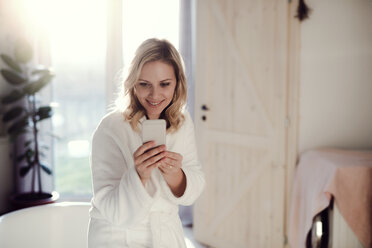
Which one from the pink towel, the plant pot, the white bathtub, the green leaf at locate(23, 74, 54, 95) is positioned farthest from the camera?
the green leaf at locate(23, 74, 54, 95)

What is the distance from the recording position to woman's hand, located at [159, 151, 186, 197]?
3.83 ft

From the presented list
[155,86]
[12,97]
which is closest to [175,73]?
[155,86]

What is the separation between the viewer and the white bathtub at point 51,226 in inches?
68.2

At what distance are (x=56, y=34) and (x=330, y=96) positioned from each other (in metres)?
2.76

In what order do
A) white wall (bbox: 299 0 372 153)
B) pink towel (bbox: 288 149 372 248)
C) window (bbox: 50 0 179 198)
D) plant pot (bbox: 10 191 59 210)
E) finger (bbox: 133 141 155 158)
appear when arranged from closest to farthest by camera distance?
finger (bbox: 133 141 155 158), pink towel (bbox: 288 149 372 248), white wall (bbox: 299 0 372 153), plant pot (bbox: 10 191 59 210), window (bbox: 50 0 179 198)

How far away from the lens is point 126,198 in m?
1.16

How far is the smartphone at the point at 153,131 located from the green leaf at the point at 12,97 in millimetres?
2347

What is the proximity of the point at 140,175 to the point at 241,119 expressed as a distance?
1776mm

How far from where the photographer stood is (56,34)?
376 cm

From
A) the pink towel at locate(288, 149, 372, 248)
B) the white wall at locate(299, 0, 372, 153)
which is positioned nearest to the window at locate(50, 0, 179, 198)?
the white wall at locate(299, 0, 372, 153)

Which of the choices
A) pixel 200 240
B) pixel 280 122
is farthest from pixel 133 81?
pixel 200 240

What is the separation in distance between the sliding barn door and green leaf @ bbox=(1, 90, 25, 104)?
4.95 feet

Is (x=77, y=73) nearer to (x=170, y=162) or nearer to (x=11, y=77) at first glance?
(x=11, y=77)

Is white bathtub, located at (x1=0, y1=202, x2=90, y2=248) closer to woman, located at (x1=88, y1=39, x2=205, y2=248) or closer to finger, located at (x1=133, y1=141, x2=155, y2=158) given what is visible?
woman, located at (x1=88, y1=39, x2=205, y2=248)
